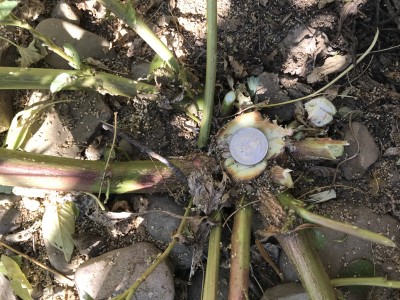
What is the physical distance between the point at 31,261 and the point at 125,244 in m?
0.36

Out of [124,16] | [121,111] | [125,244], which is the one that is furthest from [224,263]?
[124,16]

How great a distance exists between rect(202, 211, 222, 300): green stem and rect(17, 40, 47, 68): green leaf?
2.73 ft

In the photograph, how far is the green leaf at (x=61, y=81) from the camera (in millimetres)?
1407

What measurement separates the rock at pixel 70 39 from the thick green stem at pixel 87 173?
44 cm

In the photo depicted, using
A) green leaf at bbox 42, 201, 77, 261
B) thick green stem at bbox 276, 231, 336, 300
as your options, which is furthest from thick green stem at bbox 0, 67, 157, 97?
thick green stem at bbox 276, 231, 336, 300

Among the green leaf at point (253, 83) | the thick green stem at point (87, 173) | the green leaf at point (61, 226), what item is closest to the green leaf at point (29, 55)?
the thick green stem at point (87, 173)

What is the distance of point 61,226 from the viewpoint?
1655mm

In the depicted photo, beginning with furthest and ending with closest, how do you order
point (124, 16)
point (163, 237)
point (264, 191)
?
point (163, 237), point (264, 191), point (124, 16)

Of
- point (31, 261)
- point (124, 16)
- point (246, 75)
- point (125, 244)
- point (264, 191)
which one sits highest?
point (246, 75)

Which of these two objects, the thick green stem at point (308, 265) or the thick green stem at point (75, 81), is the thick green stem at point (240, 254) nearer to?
the thick green stem at point (308, 265)

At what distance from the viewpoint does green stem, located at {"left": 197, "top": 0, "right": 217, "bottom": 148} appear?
1.46m

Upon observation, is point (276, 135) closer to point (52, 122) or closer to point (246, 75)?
point (246, 75)

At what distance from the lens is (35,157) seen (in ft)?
4.75

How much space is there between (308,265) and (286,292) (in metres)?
0.16
